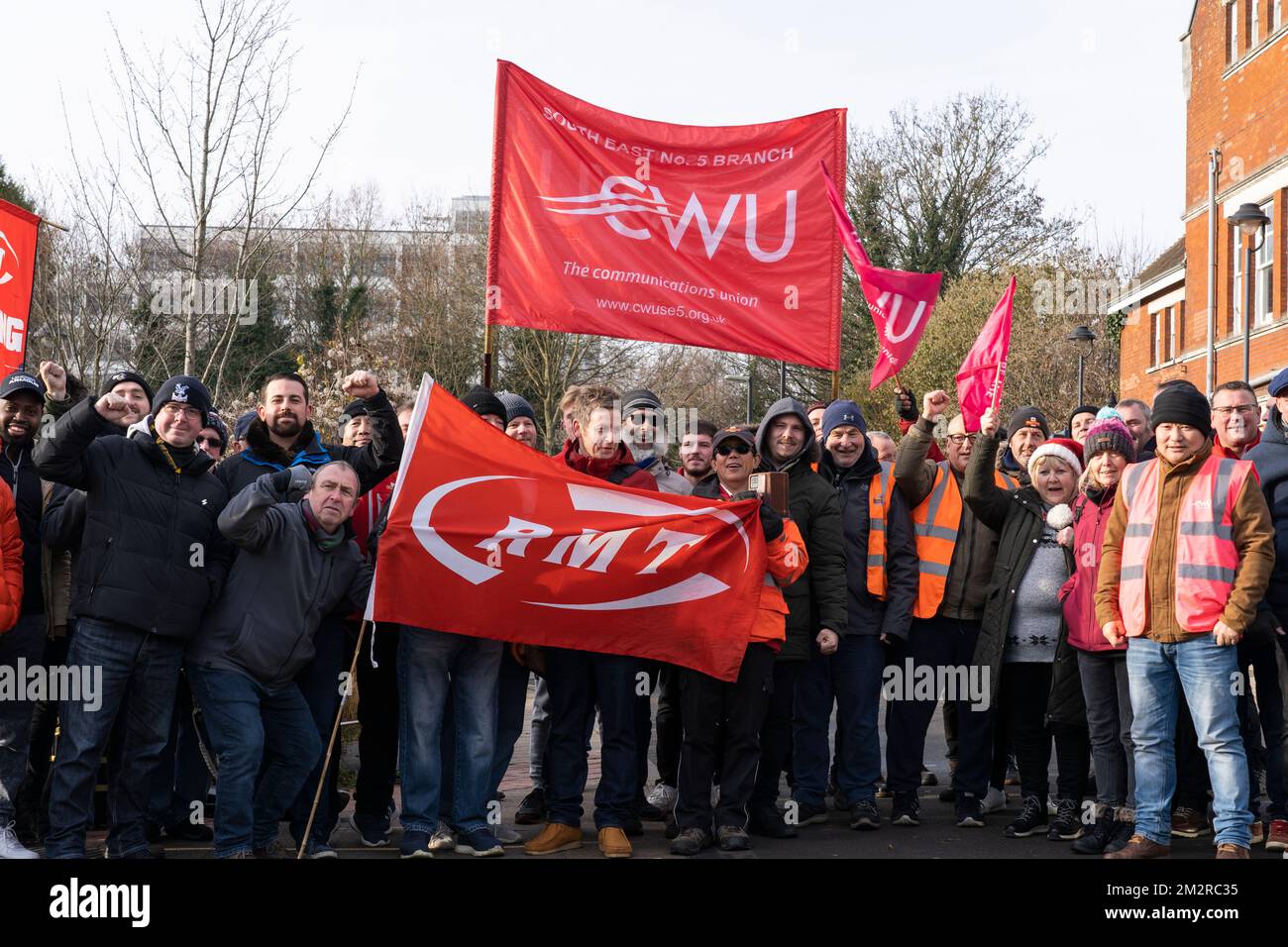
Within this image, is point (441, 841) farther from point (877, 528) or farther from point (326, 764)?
point (877, 528)

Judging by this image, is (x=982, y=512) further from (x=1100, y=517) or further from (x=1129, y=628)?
(x=1129, y=628)

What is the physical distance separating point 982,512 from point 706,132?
3.81 metres

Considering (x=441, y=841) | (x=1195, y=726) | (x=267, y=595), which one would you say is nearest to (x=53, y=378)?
(x=267, y=595)

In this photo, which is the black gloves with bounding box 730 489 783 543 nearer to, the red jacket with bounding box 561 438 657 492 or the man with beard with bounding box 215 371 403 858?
the red jacket with bounding box 561 438 657 492

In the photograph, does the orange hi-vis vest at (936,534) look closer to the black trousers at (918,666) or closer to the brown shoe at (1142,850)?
the black trousers at (918,666)

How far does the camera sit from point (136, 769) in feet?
21.2

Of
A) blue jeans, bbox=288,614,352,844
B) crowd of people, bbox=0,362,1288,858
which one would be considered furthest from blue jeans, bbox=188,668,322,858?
blue jeans, bbox=288,614,352,844

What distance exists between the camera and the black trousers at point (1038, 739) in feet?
24.5

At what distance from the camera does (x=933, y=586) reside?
26.2 ft

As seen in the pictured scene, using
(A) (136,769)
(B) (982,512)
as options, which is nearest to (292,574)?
(A) (136,769)

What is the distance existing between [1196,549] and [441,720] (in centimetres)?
383

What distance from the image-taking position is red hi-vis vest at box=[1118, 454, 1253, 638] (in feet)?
21.5

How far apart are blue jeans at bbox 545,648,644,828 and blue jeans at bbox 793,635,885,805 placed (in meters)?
1.17
